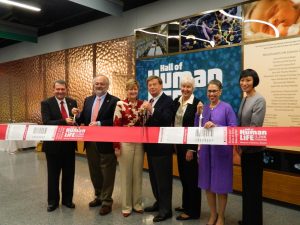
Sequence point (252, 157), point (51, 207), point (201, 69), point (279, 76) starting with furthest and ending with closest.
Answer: point (201, 69) < point (279, 76) < point (51, 207) < point (252, 157)

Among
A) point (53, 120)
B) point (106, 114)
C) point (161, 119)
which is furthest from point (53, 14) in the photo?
point (161, 119)

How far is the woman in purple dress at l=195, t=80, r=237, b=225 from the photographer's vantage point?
7.62ft

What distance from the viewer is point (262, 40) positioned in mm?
3479

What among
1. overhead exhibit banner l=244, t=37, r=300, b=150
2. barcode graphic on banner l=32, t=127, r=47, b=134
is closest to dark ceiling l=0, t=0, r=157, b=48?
overhead exhibit banner l=244, t=37, r=300, b=150

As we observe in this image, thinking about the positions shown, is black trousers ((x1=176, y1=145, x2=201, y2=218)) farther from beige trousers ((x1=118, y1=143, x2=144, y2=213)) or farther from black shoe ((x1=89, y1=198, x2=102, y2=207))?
black shoe ((x1=89, y1=198, x2=102, y2=207))

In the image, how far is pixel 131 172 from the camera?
281 centimetres

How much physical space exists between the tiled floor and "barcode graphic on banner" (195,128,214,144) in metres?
0.92

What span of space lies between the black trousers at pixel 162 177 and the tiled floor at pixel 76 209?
0.16 m

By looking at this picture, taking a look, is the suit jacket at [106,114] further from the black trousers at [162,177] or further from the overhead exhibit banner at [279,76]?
the overhead exhibit banner at [279,76]

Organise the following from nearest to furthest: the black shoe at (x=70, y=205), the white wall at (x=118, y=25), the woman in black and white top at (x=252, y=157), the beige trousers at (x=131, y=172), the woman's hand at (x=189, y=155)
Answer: the woman in black and white top at (x=252, y=157)
the woman's hand at (x=189, y=155)
the beige trousers at (x=131, y=172)
the black shoe at (x=70, y=205)
the white wall at (x=118, y=25)

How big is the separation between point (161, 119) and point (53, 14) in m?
4.71

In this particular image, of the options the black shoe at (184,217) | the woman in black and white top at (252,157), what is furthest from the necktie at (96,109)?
the woman in black and white top at (252,157)

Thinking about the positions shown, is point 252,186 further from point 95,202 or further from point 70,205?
point 70,205

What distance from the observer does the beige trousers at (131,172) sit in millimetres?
2742
